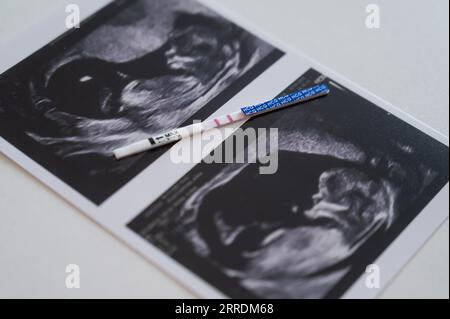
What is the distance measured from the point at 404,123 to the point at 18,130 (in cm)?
54

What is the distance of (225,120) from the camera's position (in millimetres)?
709

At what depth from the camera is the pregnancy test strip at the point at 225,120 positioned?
672 millimetres

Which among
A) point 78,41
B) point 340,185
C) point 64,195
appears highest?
point 78,41

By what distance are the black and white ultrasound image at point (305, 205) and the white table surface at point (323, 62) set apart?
0.05 metres

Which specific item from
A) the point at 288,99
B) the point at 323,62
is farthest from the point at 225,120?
the point at 323,62

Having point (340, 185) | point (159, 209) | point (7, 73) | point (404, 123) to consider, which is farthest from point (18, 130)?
point (404, 123)

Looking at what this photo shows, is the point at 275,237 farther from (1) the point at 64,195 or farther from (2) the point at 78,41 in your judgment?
(2) the point at 78,41

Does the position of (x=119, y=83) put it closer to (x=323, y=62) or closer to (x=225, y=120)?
(x=225, y=120)

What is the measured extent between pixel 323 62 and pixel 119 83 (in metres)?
0.31

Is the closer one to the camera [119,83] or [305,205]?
[305,205]

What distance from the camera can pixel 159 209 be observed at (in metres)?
0.63

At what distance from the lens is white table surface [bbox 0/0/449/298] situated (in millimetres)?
599

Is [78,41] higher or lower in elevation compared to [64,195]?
higher

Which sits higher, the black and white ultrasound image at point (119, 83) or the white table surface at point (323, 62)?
the black and white ultrasound image at point (119, 83)
